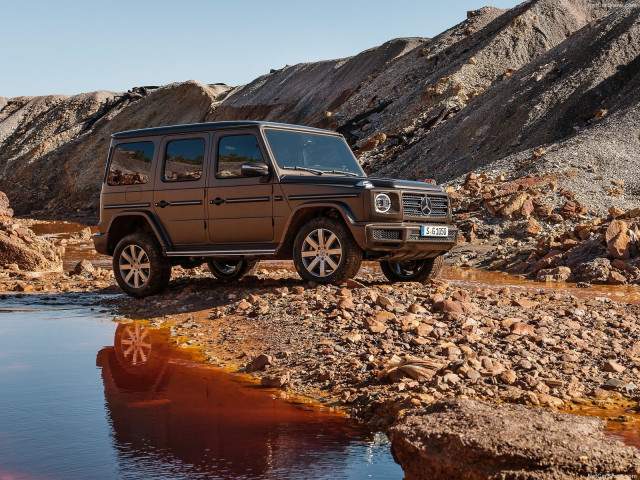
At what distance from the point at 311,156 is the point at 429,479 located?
7.00m

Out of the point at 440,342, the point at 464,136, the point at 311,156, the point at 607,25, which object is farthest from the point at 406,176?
the point at 440,342

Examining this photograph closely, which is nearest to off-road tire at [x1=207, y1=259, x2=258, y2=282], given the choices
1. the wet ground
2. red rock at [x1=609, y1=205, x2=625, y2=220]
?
the wet ground

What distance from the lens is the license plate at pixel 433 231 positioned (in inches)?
399

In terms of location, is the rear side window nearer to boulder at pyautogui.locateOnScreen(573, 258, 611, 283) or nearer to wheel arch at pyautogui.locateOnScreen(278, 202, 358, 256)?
wheel arch at pyautogui.locateOnScreen(278, 202, 358, 256)

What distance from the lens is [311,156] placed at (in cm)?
1087

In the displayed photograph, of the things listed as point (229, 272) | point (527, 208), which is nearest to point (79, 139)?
point (527, 208)

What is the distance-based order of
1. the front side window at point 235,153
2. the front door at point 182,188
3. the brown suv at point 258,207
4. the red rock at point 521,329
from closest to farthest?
the red rock at point 521,329
the brown suv at point 258,207
the front side window at point 235,153
the front door at point 182,188

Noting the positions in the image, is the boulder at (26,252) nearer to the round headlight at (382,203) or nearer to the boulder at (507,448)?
the round headlight at (382,203)

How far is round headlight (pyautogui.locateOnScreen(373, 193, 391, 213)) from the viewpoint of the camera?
384 inches

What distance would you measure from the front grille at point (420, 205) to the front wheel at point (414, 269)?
2.19 feet

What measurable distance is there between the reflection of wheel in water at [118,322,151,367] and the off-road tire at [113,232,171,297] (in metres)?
1.32

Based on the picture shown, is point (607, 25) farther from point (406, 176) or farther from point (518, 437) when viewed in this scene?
point (518, 437)

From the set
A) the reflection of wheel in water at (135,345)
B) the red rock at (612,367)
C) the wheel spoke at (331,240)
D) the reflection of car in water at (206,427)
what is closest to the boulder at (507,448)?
the reflection of car in water at (206,427)

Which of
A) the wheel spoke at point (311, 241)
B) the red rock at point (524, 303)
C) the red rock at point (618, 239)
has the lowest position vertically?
the red rock at point (524, 303)
